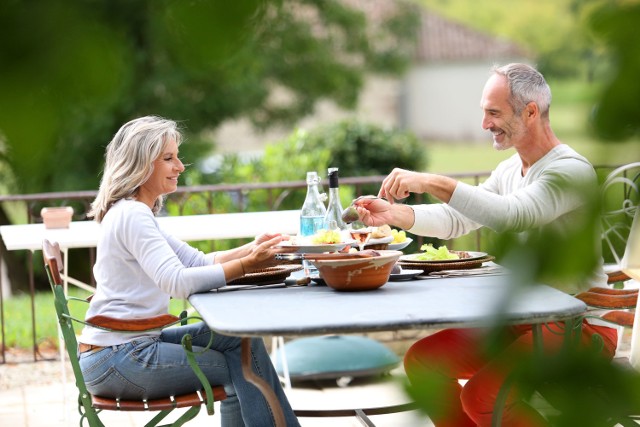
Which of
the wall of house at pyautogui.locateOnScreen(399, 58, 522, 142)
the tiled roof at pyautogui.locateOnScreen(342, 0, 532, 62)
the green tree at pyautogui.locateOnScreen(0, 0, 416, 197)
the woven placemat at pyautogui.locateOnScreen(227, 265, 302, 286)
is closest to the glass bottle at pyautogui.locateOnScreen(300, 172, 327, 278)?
the woven placemat at pyautogui.locateOnScreen(227, 265, 302, 286)

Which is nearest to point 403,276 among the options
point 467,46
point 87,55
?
point 467,46

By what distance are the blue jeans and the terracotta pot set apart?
130 centimetres

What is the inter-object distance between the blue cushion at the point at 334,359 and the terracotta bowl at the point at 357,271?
71.2 inches

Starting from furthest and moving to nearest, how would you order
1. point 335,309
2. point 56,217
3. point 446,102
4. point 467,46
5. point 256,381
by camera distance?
point 56,217, point 256,381, point 335,309, point 467,46, point 446,102

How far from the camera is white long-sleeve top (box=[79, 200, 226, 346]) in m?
2.57

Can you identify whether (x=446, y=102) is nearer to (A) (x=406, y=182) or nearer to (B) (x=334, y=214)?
(A) (x=406, y=182)

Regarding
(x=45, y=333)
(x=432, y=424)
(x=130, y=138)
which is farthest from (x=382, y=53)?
(x=432, y=424)

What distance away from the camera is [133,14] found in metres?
0.38

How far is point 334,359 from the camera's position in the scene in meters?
4.43

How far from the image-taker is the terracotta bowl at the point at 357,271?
2.43 meters

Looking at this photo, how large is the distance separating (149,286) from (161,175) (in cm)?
33

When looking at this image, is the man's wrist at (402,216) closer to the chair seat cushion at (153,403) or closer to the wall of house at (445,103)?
the chair seat cushion at (153,403)

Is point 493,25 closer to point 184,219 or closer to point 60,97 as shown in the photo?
point 60,97

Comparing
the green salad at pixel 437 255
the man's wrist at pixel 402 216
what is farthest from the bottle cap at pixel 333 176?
the green salad at pixel 437 255
